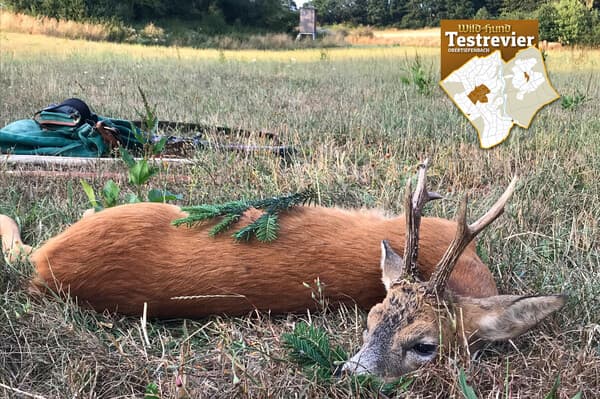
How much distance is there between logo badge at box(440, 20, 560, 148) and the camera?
17.8 feet

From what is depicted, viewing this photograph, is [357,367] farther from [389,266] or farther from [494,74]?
[494,74]

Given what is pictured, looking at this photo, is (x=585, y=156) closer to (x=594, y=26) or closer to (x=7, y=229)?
(x=7, y=229)

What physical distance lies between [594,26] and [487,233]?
10901 mm

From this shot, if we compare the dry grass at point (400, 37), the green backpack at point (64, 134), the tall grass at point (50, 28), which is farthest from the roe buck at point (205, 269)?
the tall grass at point (50, 28)

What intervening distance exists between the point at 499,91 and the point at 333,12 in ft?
75.3

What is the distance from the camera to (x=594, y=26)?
12.1 m

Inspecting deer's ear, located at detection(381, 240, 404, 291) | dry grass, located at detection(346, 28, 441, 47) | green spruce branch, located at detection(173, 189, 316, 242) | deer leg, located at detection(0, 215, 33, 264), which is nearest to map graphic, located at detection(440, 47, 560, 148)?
green spruce branch, located at detection(173, 189, 316, 242)

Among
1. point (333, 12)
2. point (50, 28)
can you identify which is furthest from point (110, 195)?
point (333, 12)

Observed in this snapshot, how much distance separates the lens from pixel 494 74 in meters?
5.88

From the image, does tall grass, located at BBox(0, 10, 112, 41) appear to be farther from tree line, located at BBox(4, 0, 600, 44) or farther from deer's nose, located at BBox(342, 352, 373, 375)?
deer's nose, located at BBox(342, 352, 373, 375)

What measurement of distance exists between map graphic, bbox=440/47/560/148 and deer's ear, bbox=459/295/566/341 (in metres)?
3.03

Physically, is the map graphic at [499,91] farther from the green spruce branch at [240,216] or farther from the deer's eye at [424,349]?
the deer's eye at [424,349]

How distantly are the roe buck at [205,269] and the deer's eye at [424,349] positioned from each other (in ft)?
1.08

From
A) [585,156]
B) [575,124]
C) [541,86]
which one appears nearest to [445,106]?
[541,86]
